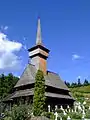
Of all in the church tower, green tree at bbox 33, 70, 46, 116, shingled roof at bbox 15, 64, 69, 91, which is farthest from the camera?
the church tower

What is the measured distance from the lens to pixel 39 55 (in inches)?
2047

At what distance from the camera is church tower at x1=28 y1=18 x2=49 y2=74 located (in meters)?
51.8

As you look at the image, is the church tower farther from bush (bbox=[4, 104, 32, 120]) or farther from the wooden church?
bush (bbox=[4, 104, 32, 120])

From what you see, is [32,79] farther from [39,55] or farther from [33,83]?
[39,55]

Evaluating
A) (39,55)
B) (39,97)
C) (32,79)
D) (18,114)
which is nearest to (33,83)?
(32,79)

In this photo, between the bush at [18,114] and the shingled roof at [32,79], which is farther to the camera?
the shingled roof at [32,79]

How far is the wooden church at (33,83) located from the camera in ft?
151

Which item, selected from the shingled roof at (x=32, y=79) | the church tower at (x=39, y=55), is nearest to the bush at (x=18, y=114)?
the shingled roof at (x=32, y=79)

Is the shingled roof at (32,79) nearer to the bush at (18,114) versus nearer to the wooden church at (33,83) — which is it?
the wooden church at (33,83)

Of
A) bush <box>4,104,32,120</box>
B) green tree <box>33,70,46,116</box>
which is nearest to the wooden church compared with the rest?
green tree <box>33,70,46,116</box>

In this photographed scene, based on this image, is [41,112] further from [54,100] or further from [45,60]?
[45,60]

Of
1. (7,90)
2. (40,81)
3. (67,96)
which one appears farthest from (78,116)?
(7,90)

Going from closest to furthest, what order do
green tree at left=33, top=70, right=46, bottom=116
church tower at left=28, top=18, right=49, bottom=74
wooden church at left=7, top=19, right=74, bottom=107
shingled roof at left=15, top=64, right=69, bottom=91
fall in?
green tree at left=33, top=70, right=46, bottom=116, wooden church at left=7, top=19, right=74, bottom=107, shingled roof at left=15, top=64, right=69, bottom=91, church tower at left=28, top=18, right=49, bottom=74

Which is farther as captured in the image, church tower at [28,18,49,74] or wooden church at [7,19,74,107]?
church tower at [28,18,49,74]
